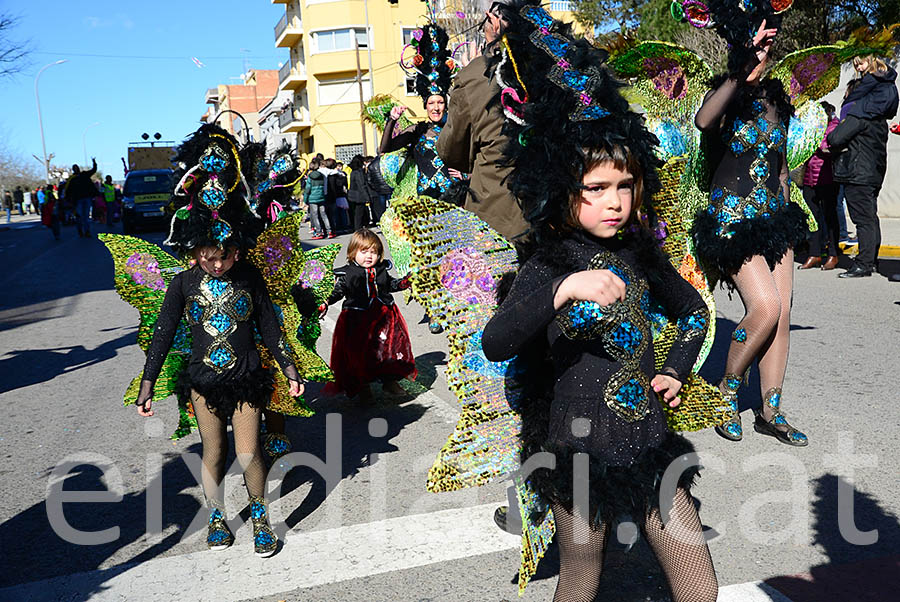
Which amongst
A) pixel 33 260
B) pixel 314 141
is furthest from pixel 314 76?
pixel 33 260

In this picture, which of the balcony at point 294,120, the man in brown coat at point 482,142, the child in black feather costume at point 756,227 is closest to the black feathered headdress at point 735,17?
the child in black feather costume at point 756,227

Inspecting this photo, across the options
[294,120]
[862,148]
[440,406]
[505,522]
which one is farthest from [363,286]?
[294,120]

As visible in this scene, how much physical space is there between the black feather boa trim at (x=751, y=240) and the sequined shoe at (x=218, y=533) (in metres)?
2.91

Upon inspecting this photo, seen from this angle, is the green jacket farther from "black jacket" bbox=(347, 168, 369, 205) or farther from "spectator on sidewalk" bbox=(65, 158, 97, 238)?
"spectator on sidewalk" bbox=(65, 158, 97, 238)

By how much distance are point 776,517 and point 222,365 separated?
8.59 ft

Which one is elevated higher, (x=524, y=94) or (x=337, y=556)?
(x=524, y=94)

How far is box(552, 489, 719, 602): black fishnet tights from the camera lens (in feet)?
7.55

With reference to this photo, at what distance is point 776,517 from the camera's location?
11.4ft

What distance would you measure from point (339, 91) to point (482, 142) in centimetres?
4877

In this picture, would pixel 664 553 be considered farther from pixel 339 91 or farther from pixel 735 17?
pixel 339 91

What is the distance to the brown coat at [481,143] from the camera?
360cm

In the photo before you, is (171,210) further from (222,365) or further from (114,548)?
(114,548)

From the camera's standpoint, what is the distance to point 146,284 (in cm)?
402

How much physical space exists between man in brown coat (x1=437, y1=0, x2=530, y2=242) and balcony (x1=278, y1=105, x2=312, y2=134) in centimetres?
5093
